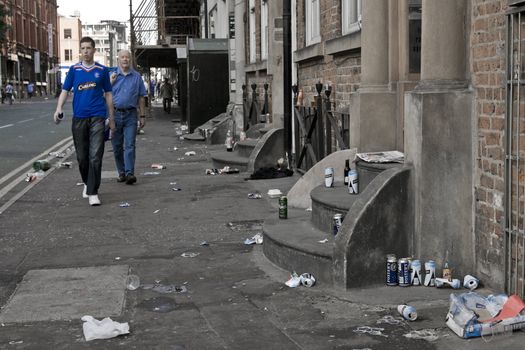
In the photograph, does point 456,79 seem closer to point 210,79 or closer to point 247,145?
point 247,145

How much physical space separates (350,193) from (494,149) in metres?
1.90

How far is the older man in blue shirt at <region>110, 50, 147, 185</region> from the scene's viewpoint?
11.8m

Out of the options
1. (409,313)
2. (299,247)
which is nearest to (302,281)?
(299,247)

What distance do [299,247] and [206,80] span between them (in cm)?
1829

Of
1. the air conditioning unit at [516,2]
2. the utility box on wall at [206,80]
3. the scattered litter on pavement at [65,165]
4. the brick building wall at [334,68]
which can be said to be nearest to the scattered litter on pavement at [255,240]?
the brick building wall at [334,68]

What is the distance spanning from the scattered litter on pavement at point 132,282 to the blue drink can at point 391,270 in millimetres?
1890

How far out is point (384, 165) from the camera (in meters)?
6.84

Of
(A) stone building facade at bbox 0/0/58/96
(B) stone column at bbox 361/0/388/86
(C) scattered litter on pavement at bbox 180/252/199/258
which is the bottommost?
(C) scattered litter on pavement at bbox 180/252/199/258

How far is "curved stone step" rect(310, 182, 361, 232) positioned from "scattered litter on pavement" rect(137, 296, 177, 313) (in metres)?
1.67

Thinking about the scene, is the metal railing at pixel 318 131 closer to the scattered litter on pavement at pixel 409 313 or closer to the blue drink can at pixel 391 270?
the blue drink can at pixel 391 270

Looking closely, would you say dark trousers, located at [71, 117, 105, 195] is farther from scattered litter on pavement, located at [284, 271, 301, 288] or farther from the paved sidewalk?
scattered litter on pavement, located at [284, 271, 301, 288]

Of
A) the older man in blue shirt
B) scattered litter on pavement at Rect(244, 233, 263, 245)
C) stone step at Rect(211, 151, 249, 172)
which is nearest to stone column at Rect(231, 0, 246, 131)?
stone step at Rect(211, 151, 249, 172)

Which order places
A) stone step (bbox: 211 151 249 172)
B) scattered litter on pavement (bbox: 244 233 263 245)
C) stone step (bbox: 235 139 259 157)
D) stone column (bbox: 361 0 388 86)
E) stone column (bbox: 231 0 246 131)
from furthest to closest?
stone column (bbox: 231 0 246 131)
stone step (bbox: 235 139 259 157)
stone step (bbox: 211 151 249 172)
stone column (bbox: 361 0 388 86)
scattered litter on pavement (bbox: 244 233 263 245)

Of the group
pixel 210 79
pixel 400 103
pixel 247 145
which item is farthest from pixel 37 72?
pixel 400 103
